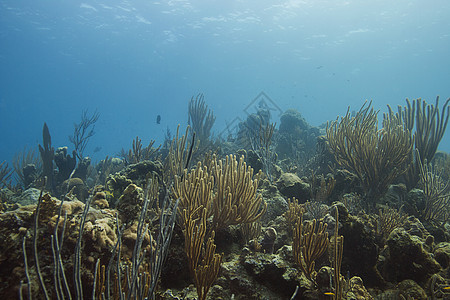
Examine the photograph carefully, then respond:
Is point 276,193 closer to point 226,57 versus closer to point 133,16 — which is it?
point 133,16

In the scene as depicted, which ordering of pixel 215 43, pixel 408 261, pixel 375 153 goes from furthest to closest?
pixel 215 43 < pixel 375 153 < pixel 408 261

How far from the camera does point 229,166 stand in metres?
3.46

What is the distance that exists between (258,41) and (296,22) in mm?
7894

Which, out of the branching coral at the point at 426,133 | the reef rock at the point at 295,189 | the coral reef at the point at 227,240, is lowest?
the coral reef at the point at 227,240

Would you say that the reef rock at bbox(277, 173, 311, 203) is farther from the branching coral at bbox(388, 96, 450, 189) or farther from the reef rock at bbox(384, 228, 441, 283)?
the branching coral at bbox(388, 96, 450, 189)

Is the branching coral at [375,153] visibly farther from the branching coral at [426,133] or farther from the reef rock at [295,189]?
the reef rock at [295,189]

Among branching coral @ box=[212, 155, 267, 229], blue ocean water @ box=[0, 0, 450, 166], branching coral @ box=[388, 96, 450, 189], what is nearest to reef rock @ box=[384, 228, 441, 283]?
branching coral @ box=[212, 155, 267, 229]

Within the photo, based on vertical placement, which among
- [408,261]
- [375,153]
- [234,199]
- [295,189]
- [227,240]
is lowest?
[408,261]

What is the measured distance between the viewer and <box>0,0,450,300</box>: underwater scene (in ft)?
7.43

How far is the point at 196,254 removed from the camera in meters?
2.39

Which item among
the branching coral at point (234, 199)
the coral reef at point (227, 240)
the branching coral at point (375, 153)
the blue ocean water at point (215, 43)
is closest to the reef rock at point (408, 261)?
the coral reef at point (227, 240)

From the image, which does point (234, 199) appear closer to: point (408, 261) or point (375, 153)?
point (408, 261)

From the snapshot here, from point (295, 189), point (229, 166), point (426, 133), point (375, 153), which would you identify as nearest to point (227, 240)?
point (229, 166)

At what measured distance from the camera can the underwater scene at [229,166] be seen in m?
2.26
